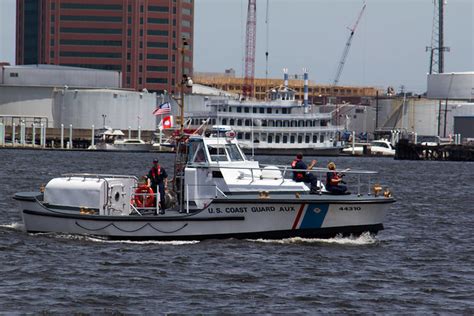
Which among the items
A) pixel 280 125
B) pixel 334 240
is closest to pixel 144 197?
pixel 334 240

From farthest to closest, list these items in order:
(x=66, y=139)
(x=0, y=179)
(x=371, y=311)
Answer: (x=66, y=139) < (x=0, y=179) < (x=371, y=311)

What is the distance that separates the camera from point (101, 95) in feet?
573

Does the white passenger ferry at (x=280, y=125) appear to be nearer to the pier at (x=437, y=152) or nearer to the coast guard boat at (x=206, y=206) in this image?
the pier at (x=437, y=152)

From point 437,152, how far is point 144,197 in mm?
112337

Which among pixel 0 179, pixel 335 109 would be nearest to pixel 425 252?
pixel 0 179

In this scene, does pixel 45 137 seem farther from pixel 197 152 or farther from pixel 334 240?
pixel 334 240

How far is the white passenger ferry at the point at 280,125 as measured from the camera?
148 meters

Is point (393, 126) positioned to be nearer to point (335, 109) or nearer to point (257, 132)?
point (335, 109)

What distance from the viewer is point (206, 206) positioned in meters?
34.3

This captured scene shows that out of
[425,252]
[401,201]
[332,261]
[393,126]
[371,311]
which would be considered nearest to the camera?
[371,311]

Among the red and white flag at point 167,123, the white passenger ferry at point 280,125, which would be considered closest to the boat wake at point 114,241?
the red and white flag at point 167,123

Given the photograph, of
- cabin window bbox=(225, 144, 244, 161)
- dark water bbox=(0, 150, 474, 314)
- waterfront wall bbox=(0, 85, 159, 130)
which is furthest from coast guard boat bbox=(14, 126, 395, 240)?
waterfront wall bbox=(0, 85, 159, 130)

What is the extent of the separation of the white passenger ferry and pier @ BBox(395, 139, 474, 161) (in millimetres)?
13572

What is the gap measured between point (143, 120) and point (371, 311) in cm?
15646
